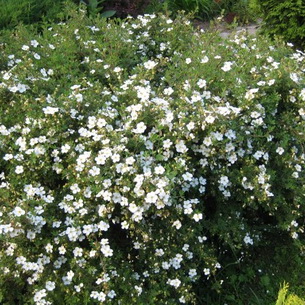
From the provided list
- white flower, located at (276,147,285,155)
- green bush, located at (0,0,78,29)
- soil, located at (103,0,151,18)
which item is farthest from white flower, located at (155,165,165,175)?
soil, located at (103,0,151,18)

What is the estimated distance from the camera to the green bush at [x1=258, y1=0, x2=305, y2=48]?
191 inches

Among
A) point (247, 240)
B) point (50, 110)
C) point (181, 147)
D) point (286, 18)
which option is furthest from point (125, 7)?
point (247, 240)

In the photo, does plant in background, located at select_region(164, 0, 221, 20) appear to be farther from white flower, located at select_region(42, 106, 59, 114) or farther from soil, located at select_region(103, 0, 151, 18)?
white flower, located at select_region(42, 106, 59, 114)

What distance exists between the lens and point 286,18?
197 inches

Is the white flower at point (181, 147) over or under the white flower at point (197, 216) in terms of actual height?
over

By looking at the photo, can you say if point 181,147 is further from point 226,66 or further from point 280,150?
point 226,66

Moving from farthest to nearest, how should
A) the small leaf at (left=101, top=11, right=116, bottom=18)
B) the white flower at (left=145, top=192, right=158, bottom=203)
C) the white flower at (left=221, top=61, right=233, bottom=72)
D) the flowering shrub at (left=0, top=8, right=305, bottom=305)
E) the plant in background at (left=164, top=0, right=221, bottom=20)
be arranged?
the plant in background at (left=164, top=0, right=221, bottom=20), the small leaf at (left=101, top=11, right=116, bottom=18), the white flower at (left=221, top=61, right=233, bottom=72), the flowering shrub at (left=0, top=8, right=305, bottom=305), the white flower at (left=145, top=192, right=158, bottom=203)

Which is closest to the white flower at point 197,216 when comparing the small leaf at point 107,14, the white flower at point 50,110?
the white flower at point 50,110

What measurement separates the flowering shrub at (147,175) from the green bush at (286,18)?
1668 mm

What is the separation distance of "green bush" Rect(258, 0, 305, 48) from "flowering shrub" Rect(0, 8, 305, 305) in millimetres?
1668

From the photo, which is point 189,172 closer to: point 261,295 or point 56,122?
point 56,122

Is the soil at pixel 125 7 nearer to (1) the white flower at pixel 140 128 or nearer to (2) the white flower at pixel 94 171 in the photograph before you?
(1) the white flower at pixel 140 128

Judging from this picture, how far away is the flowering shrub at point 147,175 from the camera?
98.1 inches

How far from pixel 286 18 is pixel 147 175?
327 cm
